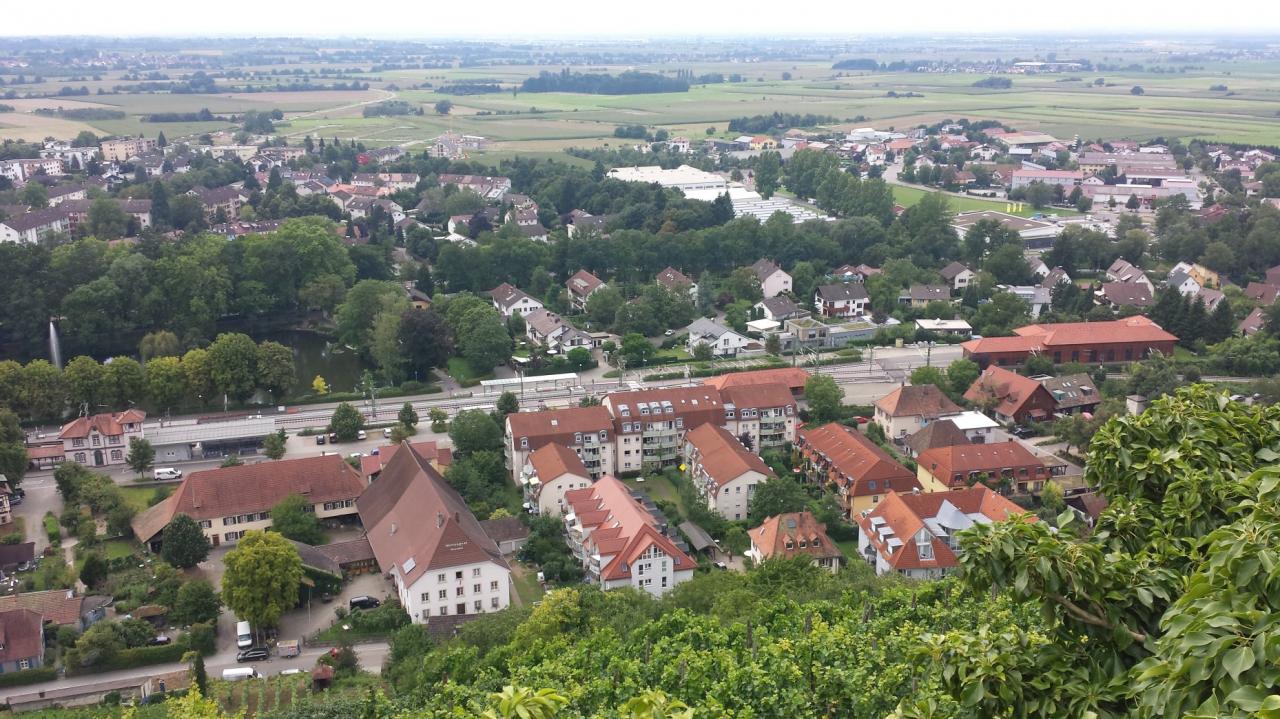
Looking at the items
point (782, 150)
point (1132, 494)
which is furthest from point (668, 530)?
point (782, 150)

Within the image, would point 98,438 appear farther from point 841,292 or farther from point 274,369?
point 841,292

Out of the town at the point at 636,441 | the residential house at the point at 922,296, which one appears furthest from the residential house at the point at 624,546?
the residential house at the point at 922,296

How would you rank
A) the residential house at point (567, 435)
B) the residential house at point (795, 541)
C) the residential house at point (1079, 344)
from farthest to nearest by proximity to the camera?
the residential house at point (1079, 344) → the residential house at point (567, 435) → the residential house at point (795, 541)

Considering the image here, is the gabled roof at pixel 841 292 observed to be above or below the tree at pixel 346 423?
above

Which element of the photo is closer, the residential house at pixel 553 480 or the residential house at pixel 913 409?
the residential house at pixel 553 480

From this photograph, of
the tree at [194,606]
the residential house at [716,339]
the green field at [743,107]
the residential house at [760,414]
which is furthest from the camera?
the green field at [743,107]

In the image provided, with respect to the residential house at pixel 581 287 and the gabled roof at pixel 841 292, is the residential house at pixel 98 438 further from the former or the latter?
Answer: the gabled roof at pixel 841 292

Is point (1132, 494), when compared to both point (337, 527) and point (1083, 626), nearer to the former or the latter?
point (1083, 626)

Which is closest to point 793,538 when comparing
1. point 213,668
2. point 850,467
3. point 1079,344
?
point 850,467
